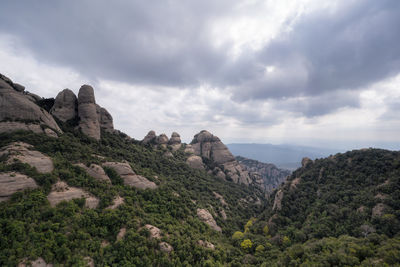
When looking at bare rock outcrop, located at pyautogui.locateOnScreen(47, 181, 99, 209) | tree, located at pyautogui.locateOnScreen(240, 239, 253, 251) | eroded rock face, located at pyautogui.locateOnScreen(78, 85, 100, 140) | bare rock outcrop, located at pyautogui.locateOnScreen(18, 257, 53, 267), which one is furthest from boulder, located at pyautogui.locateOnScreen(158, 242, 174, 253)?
eroded rock face, located at pyautogui.locateOnScreen(78, 85, 100, 140)

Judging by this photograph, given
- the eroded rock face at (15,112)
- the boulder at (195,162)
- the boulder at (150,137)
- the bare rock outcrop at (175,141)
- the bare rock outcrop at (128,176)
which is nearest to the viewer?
the eroded rock face at (15,112)

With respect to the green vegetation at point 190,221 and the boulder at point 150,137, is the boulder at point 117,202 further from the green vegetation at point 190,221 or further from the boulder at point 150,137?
the boulder at point 150,137

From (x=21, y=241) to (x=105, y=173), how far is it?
1713 centimetres

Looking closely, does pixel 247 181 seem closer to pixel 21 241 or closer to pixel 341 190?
pixel 341 190

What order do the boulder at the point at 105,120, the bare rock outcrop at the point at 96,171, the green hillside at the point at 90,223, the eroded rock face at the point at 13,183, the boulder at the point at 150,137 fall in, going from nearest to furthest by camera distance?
the green hillside at the point at 90,223
the eroded rock face at the point at 13,183
the bare rock outcrop at the point at 96,171
the boulder at the point at 105,120
the boulder at the point at 150,137

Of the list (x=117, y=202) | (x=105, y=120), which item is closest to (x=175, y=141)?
(x=105, y=120)

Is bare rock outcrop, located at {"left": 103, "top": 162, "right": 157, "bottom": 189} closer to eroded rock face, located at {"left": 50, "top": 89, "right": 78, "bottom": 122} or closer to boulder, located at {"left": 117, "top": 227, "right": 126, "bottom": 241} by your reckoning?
boulder, located at {"left": 117, "top": 227, "right": 126, "bottom": 241}

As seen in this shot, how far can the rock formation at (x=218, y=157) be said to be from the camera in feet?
306

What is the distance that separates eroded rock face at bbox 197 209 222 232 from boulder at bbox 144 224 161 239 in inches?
655

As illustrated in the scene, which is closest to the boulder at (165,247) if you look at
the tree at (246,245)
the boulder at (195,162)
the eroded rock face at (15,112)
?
the tree at (246,245)

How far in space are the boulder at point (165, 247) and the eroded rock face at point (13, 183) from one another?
2106cm

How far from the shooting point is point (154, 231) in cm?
2647

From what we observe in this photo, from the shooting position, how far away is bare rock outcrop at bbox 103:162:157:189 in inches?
1431

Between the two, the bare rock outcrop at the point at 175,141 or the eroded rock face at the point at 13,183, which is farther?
the bare rock outcrop at the point at 175,141
